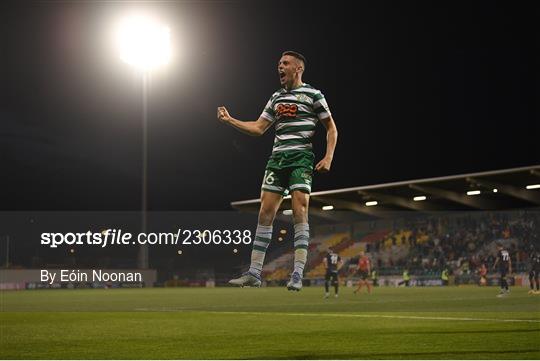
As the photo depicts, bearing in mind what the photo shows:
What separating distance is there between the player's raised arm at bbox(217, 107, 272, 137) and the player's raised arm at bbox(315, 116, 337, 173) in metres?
0.46

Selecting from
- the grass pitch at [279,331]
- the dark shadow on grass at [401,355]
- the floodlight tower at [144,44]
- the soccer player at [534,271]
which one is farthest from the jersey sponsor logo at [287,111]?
the soccer player at [534,271]

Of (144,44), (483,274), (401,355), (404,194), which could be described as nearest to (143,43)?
(144,44)

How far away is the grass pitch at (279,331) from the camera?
21203mm

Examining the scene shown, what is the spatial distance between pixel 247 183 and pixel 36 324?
18.9 m

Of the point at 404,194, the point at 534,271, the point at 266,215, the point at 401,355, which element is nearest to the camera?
the point at 266,215

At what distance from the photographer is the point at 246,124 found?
714cm

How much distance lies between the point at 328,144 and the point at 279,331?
20.6 meters

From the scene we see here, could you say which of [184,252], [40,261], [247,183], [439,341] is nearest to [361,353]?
[439,341]

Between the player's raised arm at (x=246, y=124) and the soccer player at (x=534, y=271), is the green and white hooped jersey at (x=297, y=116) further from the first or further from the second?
the soccer player at (x=534, y=271)

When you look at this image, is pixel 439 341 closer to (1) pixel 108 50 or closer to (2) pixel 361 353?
(2) pixel 361 353

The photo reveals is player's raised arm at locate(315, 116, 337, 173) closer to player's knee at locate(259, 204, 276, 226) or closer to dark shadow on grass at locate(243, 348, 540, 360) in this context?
player's knee at locate(259, 204, 276, 226)

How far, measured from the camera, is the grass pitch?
2120cm

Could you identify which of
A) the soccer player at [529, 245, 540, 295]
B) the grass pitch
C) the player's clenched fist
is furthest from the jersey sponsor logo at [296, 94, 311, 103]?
the soccer player at [529, 245, 540, 295]

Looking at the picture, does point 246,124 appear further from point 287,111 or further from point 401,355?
point 401,355
